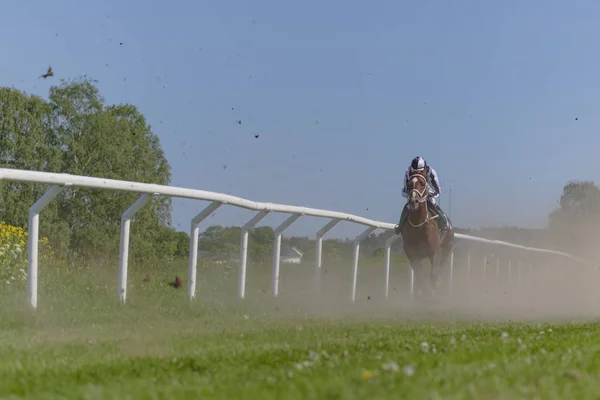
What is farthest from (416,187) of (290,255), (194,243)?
(194,243)

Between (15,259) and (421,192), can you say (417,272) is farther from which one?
(15,259)

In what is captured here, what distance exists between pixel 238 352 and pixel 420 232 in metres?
10.5

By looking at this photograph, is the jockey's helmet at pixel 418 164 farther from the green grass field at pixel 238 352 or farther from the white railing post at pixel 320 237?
the green grass field at pixel 238 352

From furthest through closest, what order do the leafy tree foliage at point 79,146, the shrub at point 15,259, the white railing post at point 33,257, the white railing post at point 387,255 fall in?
the leafy tree foliage at point 79,146 → the white railing post at point 387,255 → the shrub at point 15,259 → the white railing post at point 33,257

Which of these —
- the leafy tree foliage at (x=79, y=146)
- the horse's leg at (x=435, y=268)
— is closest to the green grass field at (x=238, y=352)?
the horse's leg at (x=435, y=268)

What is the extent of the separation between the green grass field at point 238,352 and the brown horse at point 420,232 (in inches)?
137

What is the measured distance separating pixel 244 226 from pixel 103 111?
52.4 meters

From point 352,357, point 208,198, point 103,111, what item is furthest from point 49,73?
point 103,111

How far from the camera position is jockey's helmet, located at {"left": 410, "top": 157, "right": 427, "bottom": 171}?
605 inches

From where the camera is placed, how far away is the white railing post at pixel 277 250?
13.3 metres

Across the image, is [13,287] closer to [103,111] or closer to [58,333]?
[58,333]

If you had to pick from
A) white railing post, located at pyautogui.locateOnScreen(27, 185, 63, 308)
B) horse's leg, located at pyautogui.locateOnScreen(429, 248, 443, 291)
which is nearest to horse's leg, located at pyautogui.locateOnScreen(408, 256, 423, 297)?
horse's leg, located at pyautogui.locateOnScreen(429, 248, 443, 291)

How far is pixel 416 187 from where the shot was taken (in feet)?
50.1

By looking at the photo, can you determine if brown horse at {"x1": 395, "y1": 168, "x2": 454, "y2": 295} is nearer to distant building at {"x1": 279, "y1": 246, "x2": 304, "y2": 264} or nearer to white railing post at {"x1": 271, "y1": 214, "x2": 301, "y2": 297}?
distant building at {"x1": 279, "y1": 246, "x2": 304, "y2": 264}
